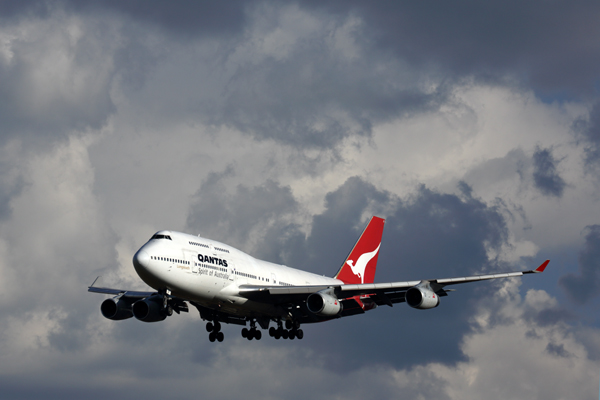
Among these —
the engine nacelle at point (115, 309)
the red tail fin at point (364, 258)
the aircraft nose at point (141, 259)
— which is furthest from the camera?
the red tail fin at point (364, 258)

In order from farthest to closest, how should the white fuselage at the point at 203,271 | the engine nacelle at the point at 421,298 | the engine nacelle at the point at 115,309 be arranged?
the engine nacelle at the point at 115,309 < the engine nacelle at the point at 421,298 < the white fuselage at the point at 203,271

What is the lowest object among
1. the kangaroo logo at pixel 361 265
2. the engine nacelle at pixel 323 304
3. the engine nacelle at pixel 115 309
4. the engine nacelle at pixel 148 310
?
the engine nacelle at pixel 323 304

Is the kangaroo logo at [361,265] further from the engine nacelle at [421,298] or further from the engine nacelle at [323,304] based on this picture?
the engine nacelle at [421,298]

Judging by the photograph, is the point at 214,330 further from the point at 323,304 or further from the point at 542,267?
the point at 542,267

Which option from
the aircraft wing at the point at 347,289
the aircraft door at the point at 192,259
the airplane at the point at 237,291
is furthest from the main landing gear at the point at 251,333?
the aircraft door at the point at 192,259

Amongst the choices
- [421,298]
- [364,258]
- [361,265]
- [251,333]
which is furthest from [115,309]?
[364,258]

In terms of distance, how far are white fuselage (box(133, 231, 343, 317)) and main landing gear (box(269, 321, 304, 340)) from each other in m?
2.67

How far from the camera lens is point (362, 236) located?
79.9 meters

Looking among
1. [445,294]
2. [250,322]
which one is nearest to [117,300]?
[250,322]

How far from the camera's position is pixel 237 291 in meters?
55.1

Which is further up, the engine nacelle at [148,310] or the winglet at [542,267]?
the engine nacelle at [148,310]

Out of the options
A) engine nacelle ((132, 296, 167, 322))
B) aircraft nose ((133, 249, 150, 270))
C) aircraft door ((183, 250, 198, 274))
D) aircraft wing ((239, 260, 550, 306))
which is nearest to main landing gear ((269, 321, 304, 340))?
aircraft wing ((239, 260, 550, 306))

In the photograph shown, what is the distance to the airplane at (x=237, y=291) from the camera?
168 feet

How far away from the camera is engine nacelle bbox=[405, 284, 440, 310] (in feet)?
180
